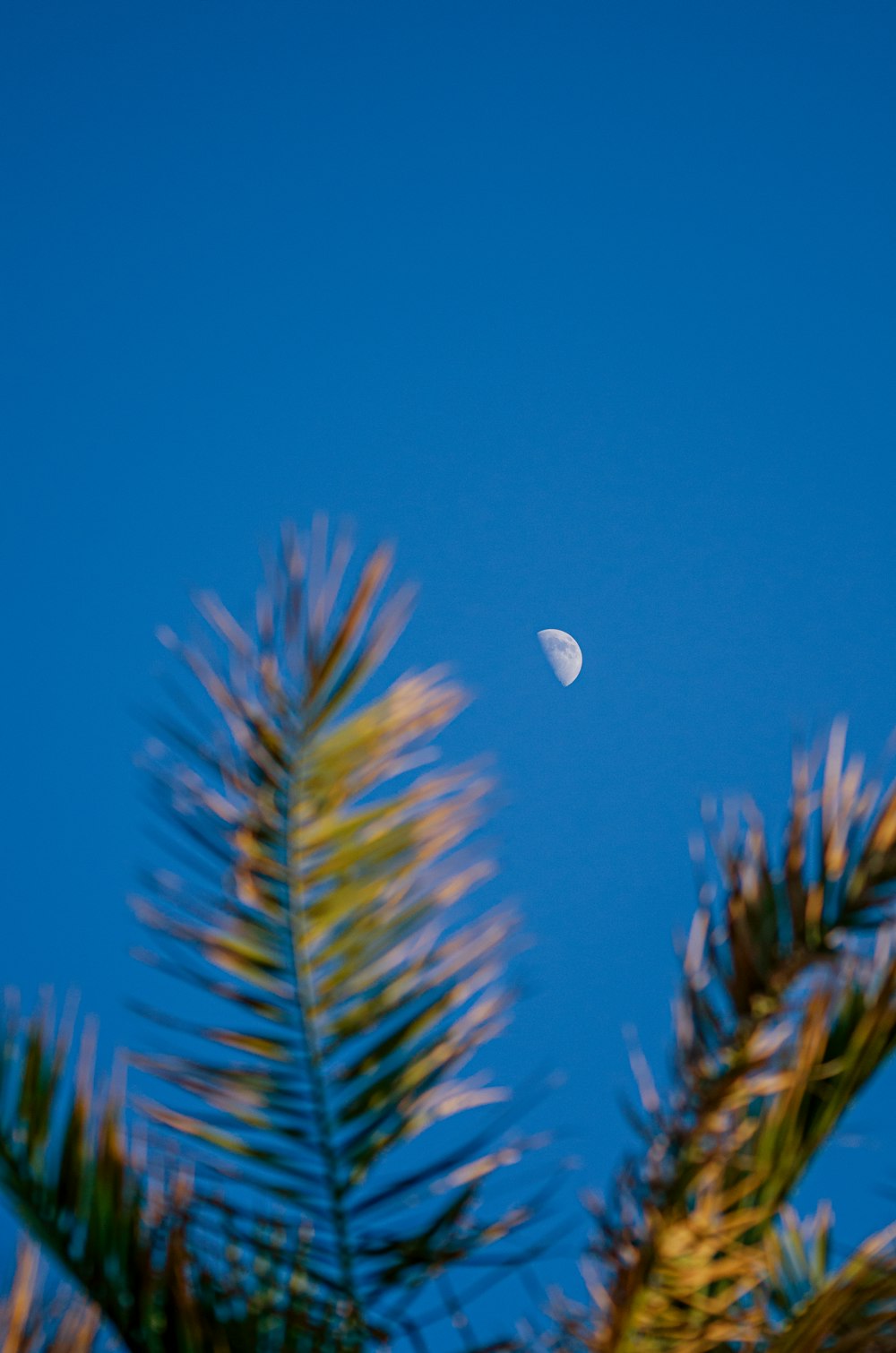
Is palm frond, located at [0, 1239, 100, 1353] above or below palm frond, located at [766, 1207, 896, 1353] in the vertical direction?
above

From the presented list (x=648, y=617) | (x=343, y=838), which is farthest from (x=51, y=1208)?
(x=648, y=617)

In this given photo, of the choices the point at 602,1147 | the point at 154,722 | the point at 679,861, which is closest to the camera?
the point at 154,722

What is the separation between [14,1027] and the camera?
1722mm

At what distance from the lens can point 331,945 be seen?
5.42 ft

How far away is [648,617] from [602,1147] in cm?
1131

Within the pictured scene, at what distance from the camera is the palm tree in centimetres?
155

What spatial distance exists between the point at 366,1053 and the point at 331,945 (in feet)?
0.42

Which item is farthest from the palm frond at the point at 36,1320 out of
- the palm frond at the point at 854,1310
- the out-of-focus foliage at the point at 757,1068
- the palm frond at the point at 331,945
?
the palm frond at the point at 854,1310

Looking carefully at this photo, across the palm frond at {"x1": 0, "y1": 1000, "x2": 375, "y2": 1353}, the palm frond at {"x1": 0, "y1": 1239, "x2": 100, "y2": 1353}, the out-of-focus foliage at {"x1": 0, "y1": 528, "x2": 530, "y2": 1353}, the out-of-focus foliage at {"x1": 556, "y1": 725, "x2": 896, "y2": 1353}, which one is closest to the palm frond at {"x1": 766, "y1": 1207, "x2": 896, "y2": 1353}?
the out-of-focus foliage at {"x1": 556, "y1": 725, "x2": 896, "y2": 1353}

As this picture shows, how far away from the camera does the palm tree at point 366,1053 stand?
61.1 inches

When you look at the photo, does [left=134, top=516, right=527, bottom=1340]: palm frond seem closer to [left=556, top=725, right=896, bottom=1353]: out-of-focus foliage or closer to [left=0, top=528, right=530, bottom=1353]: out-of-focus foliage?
[left=0, top=528, right=530, bottom=1353]: out-of-focus foliage

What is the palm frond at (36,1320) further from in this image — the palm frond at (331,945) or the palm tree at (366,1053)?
the palm frond at (331,945)

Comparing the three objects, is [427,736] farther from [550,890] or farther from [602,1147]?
[550,890]

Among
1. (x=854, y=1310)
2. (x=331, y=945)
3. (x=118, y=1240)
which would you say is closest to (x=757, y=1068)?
(x=854, y=1310)
